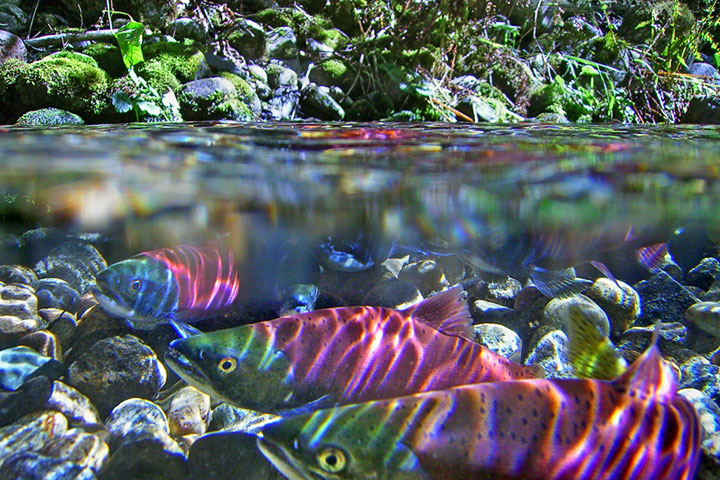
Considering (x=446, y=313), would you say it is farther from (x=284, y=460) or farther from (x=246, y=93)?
(x=246, y=93)

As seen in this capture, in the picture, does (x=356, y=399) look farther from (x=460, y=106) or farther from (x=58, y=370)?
(x=460, y=106)

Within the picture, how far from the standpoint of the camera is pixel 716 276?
4871 millimetres

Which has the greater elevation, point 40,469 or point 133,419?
point 40,469

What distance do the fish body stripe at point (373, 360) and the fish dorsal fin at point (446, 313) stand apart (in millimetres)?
149

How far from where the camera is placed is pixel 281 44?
10656mm

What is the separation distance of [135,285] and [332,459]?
1811 mm

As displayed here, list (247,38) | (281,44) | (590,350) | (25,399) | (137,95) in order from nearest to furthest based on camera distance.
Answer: (590,350) < (25,399) < (137,95) < (247,38) < (281,44)

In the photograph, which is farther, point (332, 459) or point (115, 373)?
point (115, 373)

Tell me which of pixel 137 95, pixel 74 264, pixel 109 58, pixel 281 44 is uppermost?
pixel 281 44

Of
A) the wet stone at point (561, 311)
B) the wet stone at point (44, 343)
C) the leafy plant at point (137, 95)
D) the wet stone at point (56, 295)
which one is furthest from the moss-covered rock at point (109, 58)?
the wet stone at point (561, 311)

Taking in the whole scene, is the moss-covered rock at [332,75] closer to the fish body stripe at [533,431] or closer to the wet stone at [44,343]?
the wet stone at [44,343]

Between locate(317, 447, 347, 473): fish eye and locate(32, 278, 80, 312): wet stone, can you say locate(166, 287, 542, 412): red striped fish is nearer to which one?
locate(317, 447, 347, 473): fish eye

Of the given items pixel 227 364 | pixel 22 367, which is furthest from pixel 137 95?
pixel 227 364

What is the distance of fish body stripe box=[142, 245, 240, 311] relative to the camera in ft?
9.44
